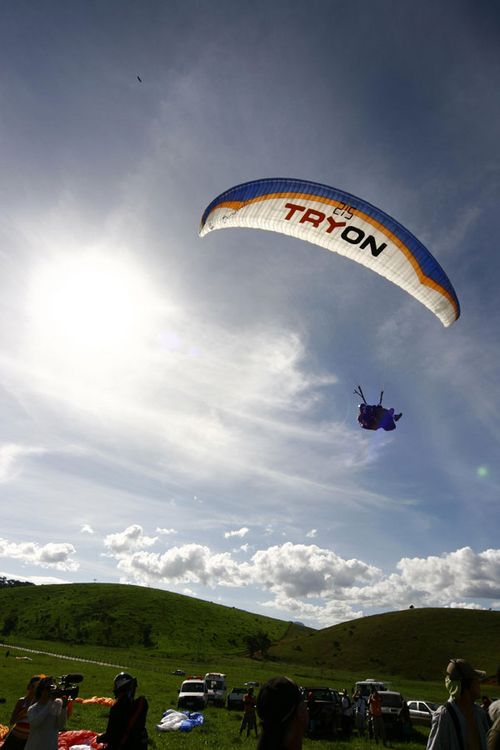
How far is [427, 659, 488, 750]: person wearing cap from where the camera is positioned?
4266 mm

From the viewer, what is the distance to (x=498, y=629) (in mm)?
87750

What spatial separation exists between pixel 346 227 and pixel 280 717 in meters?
16.6

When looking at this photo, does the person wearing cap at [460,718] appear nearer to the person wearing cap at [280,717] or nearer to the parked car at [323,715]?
the person wearing cap at [280,717]

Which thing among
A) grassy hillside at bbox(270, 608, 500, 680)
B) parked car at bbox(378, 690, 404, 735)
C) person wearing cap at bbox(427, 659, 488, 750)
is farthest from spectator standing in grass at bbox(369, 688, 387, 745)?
grassy hillside at bbox(270, 608, 500, 680)

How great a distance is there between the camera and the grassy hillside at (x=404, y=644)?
75.6 metres

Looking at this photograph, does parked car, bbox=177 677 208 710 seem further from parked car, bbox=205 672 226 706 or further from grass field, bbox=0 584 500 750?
grass field, bbox=0 584 500 750

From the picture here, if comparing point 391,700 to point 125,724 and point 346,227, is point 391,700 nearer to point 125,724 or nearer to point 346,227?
point 346,227

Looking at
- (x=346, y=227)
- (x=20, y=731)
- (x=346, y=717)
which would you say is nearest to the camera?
(x=20, y=731)

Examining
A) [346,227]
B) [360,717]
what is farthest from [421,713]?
[346,227]

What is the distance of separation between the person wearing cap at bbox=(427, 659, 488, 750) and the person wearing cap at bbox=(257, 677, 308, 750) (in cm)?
187

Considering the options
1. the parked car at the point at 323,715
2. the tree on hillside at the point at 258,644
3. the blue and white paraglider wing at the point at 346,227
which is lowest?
the tree on hillside at the point at 258,644

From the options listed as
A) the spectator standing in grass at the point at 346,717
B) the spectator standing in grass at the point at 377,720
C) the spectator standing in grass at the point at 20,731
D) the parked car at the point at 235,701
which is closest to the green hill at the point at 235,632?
the parked car at the point at 235,701

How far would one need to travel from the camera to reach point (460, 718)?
4.31 m

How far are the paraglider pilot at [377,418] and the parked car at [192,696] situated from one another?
16735mm
